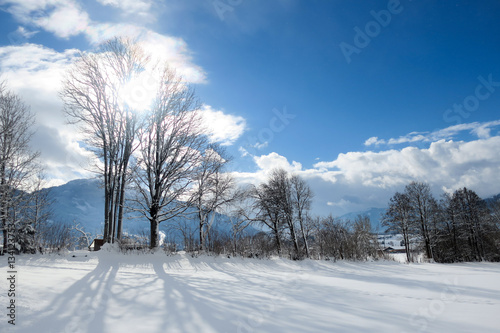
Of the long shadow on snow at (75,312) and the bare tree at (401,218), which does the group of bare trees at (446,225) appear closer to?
the bare tree at (401,218)

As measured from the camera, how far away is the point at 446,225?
33625 mm

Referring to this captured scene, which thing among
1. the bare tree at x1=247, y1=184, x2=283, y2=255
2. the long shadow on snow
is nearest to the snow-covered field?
the long shadow on snow

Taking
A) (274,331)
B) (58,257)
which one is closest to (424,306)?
(274,331)

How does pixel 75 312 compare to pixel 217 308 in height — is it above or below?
above

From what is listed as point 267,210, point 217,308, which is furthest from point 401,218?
point 217,308

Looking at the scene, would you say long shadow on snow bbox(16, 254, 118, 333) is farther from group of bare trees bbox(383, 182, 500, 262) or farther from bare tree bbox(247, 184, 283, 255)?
group of bare trees bbox(383, 182, 500, 262)

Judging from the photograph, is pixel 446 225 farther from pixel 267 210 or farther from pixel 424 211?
pixel 267 210

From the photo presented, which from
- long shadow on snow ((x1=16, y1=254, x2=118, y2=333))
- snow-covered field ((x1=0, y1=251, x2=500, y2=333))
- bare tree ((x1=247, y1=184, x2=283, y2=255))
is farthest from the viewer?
bare tree ((x1=247, y1=184, x2=283, y2=255))

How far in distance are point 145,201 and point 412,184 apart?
3439 cm

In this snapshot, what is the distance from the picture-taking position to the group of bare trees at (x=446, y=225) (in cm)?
3112

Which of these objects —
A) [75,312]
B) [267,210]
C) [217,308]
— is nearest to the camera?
[75,312]

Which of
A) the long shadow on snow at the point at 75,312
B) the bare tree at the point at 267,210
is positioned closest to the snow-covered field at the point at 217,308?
the long shadow on snow at the point at 75,312

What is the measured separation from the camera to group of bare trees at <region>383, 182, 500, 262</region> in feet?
102

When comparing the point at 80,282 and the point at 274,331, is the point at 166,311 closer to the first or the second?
the point at 274,331
